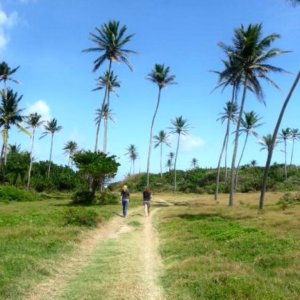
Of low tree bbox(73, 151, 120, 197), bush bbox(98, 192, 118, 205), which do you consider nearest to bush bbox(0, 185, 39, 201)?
low tree bbox(73, 151, 120, 197)

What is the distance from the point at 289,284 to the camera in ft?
32.4

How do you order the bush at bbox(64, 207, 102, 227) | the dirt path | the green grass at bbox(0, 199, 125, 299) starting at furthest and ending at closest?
the bush at bbox(64, 207, 102, 227), the green grass at bbox(0, 199, 125, 299), the dirt path

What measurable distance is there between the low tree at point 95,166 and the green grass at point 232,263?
75.9 ft

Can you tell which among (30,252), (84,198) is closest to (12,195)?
(84,198)

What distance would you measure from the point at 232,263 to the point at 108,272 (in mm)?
A: 2903

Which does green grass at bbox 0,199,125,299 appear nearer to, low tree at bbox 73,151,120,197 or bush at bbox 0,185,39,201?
low tree at bbox 73,151,120,197

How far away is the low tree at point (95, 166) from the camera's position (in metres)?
42.8

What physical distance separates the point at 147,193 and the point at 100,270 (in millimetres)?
16707

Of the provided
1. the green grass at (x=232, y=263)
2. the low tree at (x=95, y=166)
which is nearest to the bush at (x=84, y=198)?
the low tree at (x=95, y=166)

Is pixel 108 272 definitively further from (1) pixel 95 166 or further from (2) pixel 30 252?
(1) pixel 95 166

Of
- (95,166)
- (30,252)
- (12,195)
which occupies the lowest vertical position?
(30,252)

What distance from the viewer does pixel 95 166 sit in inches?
1687

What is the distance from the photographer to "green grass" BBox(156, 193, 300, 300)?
9312 mm

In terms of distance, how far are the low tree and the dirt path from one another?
A: 24.1m
